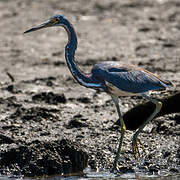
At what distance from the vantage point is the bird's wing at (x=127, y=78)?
8.29m

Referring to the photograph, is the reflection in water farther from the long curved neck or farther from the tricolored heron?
the long curved neck

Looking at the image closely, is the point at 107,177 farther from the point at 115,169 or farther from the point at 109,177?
the point at 115,169

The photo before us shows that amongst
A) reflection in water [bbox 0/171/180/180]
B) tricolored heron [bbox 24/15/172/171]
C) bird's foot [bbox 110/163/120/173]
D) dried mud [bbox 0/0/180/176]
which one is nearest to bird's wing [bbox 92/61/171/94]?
tricolored heron [bbox 24/15/172/171]

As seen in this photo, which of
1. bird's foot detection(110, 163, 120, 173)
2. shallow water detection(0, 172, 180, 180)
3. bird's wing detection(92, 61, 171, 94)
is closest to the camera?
shallow water detection(0, 172, 180, 180)

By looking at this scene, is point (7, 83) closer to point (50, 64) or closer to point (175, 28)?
point (50, 64)

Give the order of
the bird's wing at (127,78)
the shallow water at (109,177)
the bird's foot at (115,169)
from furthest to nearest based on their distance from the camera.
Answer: the bird's wing at (127,78) → the bird's foot at (115,169) → the shallow water at (109,177)

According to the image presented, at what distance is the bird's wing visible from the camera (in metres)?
8.29

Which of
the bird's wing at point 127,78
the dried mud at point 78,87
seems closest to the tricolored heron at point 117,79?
the bird's wing at point 127,78

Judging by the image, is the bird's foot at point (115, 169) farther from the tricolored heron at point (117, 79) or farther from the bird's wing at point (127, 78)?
the bird's wing at point (127, 78)

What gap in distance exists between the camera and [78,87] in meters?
11.3

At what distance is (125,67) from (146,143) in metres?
1.11

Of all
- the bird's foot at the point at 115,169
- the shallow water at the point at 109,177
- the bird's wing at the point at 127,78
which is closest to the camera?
the shallow water at the point at 109,177

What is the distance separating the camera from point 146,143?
28.6 feet

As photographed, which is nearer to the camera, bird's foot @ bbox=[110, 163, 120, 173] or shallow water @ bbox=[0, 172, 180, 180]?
shallow water @ bbox=[0, 172, 180, 180]
